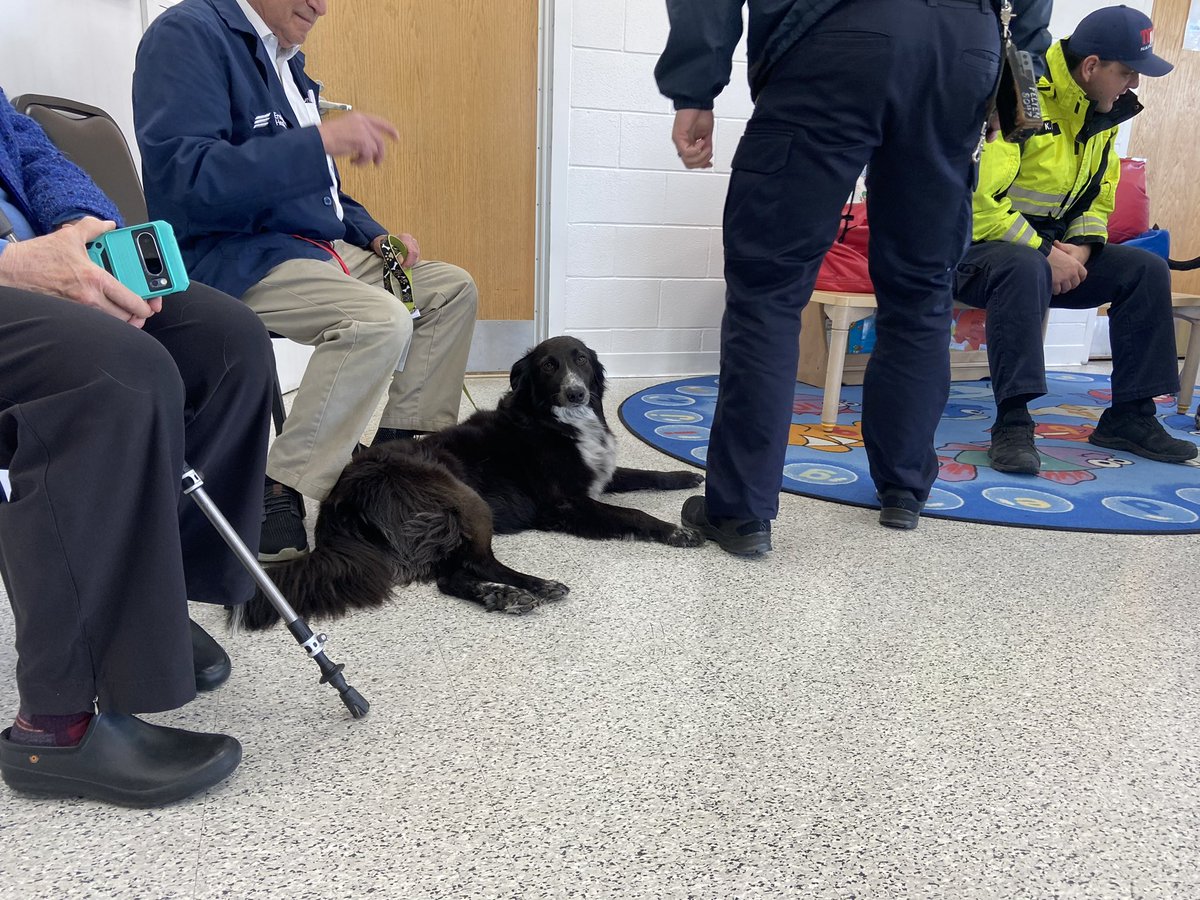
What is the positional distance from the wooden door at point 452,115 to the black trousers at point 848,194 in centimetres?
205

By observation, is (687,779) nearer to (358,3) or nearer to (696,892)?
(696,892)

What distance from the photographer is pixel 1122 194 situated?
10.4 feet

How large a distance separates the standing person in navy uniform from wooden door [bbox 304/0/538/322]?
1.98 metres

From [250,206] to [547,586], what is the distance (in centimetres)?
84

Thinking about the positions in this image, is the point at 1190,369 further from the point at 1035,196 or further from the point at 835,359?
the point at 835,359

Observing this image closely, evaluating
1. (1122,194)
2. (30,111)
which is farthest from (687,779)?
(1122,194)

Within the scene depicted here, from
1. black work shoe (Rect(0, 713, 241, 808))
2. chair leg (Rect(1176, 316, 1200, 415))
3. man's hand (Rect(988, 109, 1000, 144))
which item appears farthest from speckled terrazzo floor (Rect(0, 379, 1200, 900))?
chair leg (Rect(1176, 316, 1200, 415))

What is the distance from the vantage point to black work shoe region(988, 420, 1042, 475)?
7.69 ft

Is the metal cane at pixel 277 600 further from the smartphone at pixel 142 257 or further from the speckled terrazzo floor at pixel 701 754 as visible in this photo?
the smartphone at pixel 142 257

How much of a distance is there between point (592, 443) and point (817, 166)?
805mm

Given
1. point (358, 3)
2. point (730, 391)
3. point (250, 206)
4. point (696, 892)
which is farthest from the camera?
point (358, 3)

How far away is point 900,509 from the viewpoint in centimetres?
189

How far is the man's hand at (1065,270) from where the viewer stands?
2580mm

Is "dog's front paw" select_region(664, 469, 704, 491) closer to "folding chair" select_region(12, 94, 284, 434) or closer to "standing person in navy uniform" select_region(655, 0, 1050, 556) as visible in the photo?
"standing person in navy uniform" select_region(655, 0, 1050, 556)
